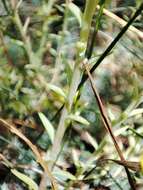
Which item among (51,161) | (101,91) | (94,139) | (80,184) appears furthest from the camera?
(101,91)

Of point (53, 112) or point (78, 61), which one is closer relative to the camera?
point (78, 61)

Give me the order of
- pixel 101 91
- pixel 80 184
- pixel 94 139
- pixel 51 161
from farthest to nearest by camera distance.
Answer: pixel 101 91, pixel 94 139, pixel 80 184, pixel 51 161

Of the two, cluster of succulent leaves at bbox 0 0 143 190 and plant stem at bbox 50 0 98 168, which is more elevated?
plant stem at bbox 50 0 98 168

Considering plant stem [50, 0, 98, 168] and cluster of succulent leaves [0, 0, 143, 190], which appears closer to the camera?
plant stem [50, 0, 98, 168]

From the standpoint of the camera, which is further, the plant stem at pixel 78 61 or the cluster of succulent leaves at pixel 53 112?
the cluster of succulent leaves at pixel 53 112

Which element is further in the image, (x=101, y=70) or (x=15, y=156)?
(x=101, y=70)

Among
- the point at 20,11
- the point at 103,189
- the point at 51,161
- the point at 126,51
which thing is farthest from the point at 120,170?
the point at 20,11

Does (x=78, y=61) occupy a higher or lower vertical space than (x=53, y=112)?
higher

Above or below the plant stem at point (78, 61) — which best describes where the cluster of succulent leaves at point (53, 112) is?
below

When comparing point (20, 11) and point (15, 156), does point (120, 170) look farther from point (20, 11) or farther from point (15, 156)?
point (20, 11)

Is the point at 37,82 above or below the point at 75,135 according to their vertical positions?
above

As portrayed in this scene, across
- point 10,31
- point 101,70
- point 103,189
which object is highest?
point 10,31
